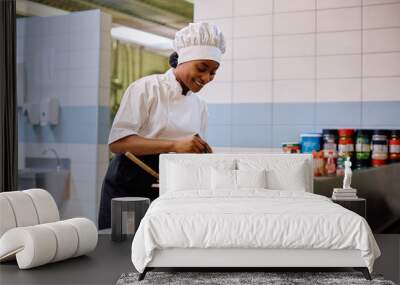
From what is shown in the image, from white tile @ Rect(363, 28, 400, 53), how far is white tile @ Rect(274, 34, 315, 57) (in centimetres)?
54

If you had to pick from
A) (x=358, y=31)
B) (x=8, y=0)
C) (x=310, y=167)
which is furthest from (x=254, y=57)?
(x=8, y=0)

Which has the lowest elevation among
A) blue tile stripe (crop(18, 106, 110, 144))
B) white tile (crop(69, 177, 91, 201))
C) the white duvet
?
white tile (crop(69, 177, 91, 201))

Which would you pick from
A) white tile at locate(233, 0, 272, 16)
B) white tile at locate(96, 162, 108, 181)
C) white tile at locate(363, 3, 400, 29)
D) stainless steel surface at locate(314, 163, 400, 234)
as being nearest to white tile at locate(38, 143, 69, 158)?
white tile at locate(96, 162, 108, 181)

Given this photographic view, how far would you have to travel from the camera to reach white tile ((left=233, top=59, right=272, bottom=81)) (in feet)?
20.3

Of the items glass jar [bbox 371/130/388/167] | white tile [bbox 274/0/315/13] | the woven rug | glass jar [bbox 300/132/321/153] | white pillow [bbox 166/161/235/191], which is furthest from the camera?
white tile [bbox 274/0/315/13]

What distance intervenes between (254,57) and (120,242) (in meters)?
2.73

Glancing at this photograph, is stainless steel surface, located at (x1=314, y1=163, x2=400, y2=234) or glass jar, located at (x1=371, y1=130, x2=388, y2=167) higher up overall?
glass jar, located at (x1=371, y1=130, x2=388, y2=167)

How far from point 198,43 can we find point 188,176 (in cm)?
116

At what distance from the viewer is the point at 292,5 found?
237 inches

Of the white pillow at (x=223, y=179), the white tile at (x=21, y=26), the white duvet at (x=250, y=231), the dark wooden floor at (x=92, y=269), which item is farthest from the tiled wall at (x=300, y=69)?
the white duvet at (x=250, y=231)

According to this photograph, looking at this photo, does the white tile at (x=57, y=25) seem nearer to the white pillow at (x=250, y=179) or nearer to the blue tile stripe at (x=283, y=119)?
the blue tile stripe at (x=283, y=119)

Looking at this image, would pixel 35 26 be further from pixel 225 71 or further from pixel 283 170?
pixel 283 170

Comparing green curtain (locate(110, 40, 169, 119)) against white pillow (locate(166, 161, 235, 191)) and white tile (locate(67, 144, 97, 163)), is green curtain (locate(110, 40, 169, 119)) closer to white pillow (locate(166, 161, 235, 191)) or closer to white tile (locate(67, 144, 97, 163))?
white tile (locate(67, 144, 97, 163))

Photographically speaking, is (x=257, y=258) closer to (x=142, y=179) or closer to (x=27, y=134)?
(x=142, y=179)
